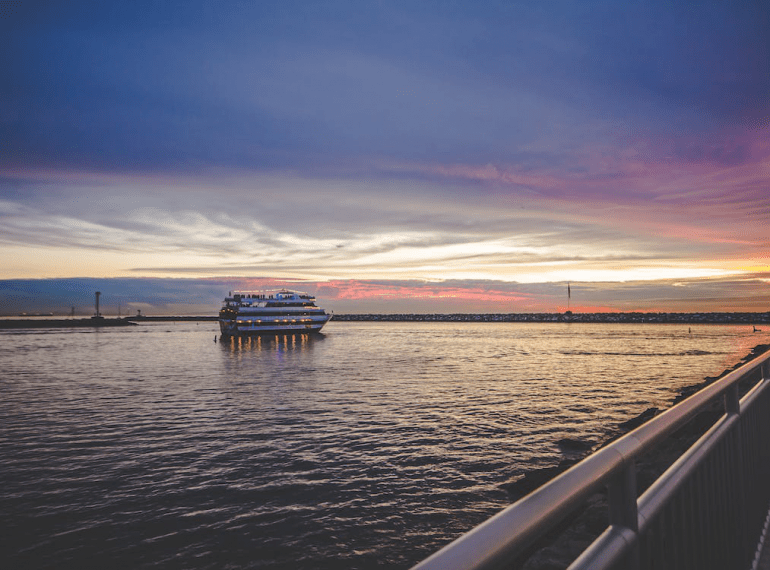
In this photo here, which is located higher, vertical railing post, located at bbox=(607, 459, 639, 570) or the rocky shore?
vertical railing post, located at bbox=(607, 459, 639, 570)

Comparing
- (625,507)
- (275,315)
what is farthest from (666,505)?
(275,315)

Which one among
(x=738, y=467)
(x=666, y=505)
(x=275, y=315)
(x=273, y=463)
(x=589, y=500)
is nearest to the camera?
(x=666, y=505)

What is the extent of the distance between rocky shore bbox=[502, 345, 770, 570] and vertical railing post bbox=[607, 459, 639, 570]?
5.98 m

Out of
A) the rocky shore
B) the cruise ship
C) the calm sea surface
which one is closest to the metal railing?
the rocky shore

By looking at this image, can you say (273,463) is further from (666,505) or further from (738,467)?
(666,505)

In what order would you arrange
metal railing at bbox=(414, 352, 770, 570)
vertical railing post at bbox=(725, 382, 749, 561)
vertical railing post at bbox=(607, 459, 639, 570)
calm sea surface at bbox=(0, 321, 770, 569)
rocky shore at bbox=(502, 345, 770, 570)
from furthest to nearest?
calm sea surface at bbox=(0, 321, 770, 569), rocky shore at bbox=(502, 345, 770, 570), vertical railing post at bbox=(725, 382, 749, 561), vertical railing post at bbox=(607, 459, 639, 570), metal railing at bbox=(414, 352, 770, 570)

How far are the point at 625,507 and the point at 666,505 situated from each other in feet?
2.19

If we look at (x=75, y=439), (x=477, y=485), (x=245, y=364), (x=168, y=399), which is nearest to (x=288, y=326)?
(x=245, y=364)

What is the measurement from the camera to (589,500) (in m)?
12.1

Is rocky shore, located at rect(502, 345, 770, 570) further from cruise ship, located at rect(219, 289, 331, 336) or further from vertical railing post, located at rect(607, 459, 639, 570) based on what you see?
cruise ship, located at rect(219, 289, 331, 336)

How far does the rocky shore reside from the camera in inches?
312

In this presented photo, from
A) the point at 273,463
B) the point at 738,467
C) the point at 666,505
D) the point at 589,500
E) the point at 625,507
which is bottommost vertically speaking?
the point at 273,463

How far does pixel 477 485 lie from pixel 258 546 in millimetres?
5903

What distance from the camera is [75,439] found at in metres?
19.5
